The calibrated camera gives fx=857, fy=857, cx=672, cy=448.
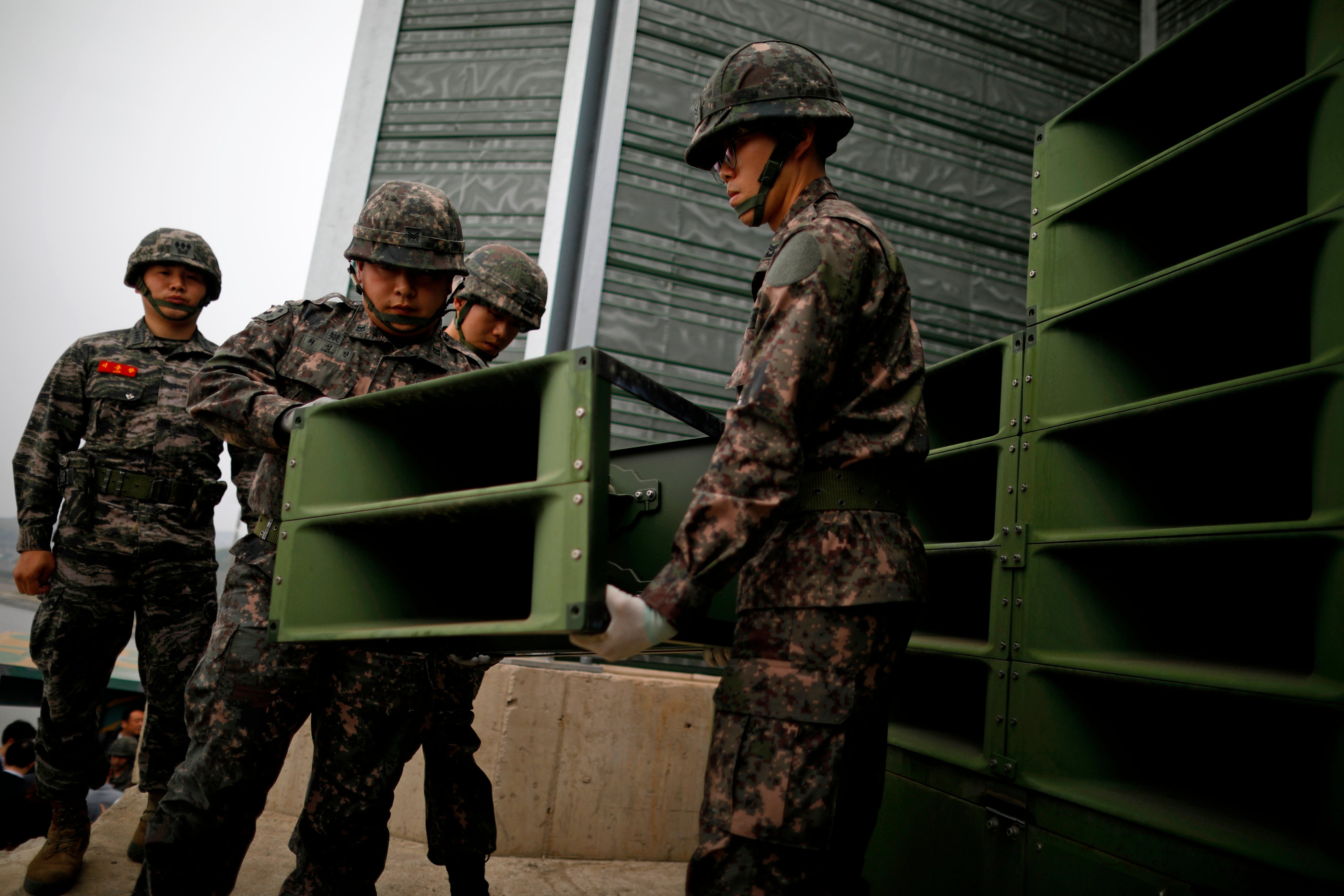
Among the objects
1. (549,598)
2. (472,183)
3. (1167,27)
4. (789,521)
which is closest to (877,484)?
(789,521)

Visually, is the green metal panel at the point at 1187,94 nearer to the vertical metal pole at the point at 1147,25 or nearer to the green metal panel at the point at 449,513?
the green metal panel at the point at 449,513

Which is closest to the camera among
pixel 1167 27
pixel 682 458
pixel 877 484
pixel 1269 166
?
pixel 877 484

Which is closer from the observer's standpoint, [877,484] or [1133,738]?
[877,484]

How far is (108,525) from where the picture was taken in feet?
10.6

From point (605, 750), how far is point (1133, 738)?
2.15 metres

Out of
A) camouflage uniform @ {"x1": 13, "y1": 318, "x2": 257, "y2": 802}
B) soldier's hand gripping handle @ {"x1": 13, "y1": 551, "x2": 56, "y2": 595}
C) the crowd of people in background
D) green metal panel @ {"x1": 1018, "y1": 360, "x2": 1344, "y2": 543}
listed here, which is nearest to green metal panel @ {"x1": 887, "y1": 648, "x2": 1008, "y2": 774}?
green metal panel @ {"x1": 1018, "y1": 360, "x2": 1344, "y2": 543}

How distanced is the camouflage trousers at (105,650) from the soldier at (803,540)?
2537mm

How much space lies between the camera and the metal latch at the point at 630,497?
6.19 ft

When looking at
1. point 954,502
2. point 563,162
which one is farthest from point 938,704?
point 563,162

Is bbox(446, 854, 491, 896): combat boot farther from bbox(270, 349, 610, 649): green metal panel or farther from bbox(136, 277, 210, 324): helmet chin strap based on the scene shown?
bbox(136, 277, 210, 324): helmet chin strap

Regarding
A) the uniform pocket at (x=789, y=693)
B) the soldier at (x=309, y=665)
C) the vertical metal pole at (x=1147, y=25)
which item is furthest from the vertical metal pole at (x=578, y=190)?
the vertical metal pole at (x=1147, y=25)

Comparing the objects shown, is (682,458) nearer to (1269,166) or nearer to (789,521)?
(789,521)

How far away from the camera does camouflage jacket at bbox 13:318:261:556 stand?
10.6 ft

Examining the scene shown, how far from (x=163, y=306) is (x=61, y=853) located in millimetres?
2067
